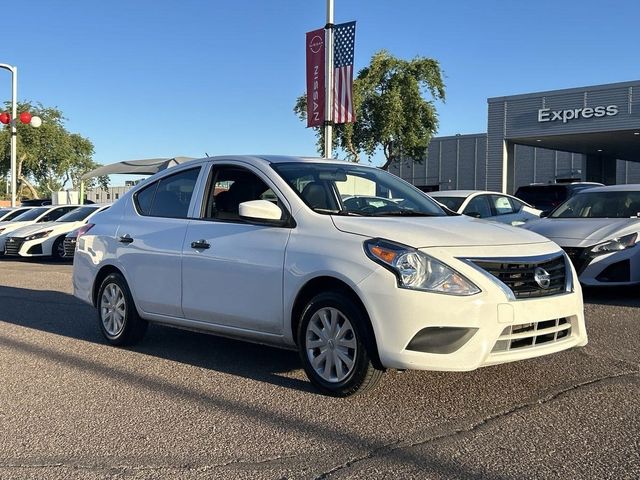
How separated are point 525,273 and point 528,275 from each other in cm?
3

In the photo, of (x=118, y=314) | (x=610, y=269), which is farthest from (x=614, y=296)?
(x=118, y=314)

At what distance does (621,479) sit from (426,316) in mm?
1387

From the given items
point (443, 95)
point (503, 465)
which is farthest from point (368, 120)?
point (503, 465)

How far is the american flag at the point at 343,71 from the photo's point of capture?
1339 cm

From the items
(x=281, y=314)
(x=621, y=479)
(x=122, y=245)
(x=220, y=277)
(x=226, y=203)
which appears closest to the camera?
(x=621, y=479)

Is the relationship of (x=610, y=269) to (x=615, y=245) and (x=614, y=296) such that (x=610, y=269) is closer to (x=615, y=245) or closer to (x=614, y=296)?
(x=615, y=245)

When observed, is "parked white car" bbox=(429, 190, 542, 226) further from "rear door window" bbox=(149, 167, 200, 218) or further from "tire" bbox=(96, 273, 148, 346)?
"tire" bbox=(96, 273, 148, 346)

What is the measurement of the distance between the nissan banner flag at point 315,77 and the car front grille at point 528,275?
373 inches

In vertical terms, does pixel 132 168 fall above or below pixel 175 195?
above

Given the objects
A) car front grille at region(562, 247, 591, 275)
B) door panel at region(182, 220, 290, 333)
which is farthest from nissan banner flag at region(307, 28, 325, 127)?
door panel at region(182, 220, 290, 333)

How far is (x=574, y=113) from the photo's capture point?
1040 inches

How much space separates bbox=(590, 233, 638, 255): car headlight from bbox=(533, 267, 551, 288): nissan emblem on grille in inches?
169

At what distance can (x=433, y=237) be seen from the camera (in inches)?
177

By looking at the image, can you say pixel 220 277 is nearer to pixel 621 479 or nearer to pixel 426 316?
pixel 426 316
